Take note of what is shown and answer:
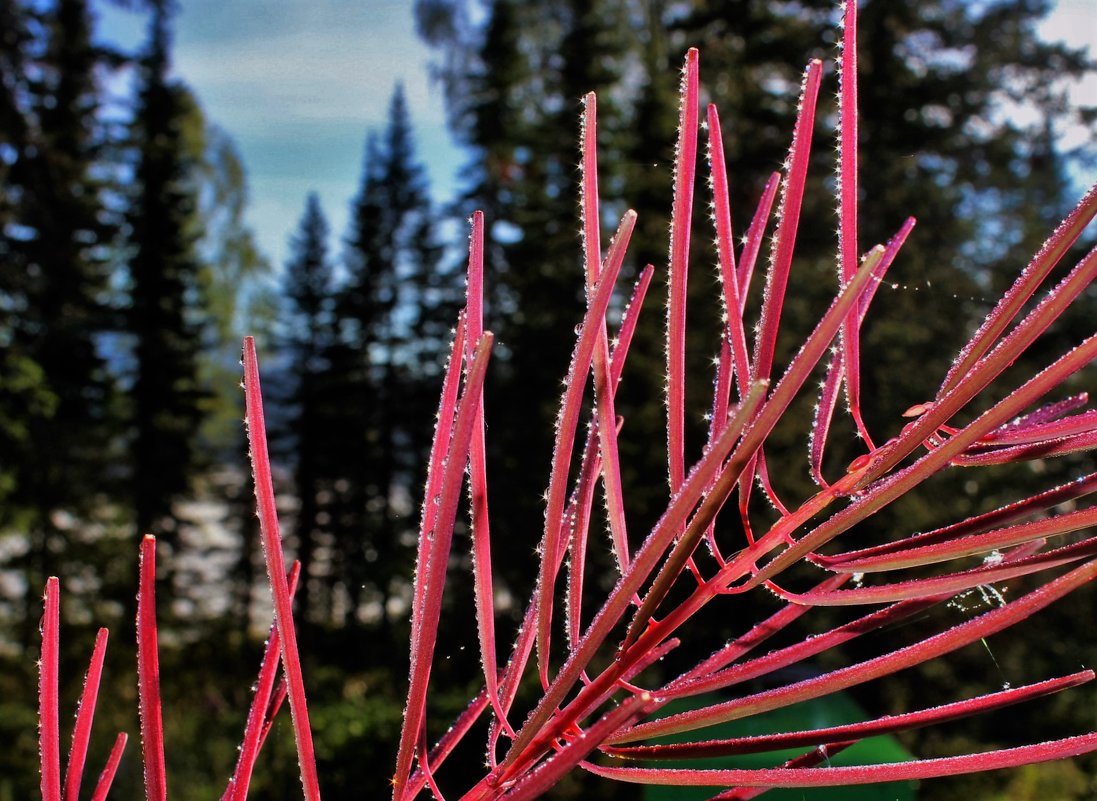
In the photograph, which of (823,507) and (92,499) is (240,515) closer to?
(92,499)

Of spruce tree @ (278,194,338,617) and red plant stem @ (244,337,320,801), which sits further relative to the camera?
spruce tree @ (278,194,338,617)

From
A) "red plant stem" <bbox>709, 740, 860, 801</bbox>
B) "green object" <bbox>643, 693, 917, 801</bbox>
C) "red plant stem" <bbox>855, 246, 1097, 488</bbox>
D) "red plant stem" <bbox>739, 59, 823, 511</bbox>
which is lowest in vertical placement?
"green object" <bbox>643, 693, 917, 801</bbox>

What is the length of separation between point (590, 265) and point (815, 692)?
94 mm

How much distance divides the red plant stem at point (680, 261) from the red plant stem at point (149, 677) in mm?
102

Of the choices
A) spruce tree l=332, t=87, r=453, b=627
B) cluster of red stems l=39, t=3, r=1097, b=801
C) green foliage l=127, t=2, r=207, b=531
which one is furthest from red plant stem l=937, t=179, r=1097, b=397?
green foliage l=127, t=2, r=207, b=531

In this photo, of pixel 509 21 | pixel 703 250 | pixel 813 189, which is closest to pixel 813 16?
pixel 813 189

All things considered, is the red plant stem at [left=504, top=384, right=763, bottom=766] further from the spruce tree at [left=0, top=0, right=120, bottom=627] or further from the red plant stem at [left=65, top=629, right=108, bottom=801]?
the spruce tree at [left=0, top=0, right=120, bottom=627]

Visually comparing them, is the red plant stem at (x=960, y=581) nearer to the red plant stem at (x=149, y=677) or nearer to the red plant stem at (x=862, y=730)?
the red plant stem at (x=862, y=730)

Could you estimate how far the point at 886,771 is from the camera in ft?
0.54

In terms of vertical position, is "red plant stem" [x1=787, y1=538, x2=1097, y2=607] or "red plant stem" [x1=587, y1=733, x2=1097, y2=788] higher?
"red plant stem" [x1=787, y1=538, x2=1097, y2=607]

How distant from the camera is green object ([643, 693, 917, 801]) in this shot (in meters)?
0.28

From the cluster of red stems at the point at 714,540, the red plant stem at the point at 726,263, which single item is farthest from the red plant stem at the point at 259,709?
the red plant stem at the point at 726,263

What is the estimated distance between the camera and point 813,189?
422 cm

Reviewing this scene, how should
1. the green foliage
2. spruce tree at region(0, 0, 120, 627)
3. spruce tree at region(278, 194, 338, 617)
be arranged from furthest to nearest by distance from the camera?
the green foliage < spruce tree at region(278, 194, 338, 617) < spruce tree at region(0, 0, 120, 627)
